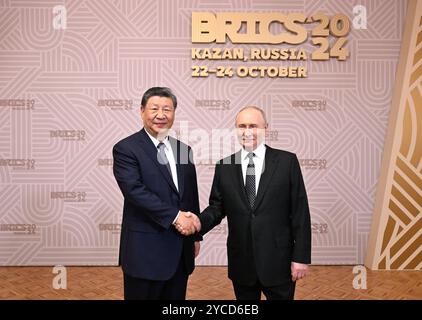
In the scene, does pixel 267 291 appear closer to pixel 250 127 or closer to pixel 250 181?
pixel 250 181

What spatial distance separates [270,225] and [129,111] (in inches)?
113

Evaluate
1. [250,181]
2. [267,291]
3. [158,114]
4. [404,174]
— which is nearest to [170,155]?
[158,114]

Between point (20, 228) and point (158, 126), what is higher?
point (158, 126)

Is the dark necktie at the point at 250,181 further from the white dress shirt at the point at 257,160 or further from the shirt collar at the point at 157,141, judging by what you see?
the shirt collar at the point at 157,141

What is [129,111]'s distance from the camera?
14.5ft

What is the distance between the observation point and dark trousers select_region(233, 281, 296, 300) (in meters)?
2.03

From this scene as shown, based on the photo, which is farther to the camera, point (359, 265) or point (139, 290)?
point (359, 265)

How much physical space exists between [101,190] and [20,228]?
107 centimetres

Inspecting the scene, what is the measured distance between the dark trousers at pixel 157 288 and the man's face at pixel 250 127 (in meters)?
0.82

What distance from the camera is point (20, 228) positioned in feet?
14.7

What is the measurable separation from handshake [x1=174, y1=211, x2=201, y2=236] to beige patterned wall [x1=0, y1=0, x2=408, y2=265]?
229 centimetres

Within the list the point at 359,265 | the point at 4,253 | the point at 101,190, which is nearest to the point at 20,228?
the point at 4,253

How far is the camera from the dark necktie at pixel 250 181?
206 cm

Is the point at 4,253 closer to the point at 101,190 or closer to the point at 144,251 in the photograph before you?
the point at 101,190
